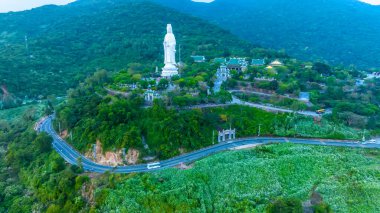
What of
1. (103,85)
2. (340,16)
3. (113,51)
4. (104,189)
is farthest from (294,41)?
(104,189)

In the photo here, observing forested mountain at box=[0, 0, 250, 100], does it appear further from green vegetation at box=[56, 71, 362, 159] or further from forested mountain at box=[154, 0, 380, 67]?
forested mountain at box=[154, 0, 380, 67]

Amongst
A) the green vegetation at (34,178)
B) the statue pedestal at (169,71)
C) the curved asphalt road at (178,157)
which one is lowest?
the green vegetation at (34,178)

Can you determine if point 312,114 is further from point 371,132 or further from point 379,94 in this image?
point 379,94

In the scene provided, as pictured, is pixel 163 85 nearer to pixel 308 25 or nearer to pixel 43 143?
pixel 43 143

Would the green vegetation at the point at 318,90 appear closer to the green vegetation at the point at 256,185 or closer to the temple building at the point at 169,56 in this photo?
the green vegetation at the point at 256,185

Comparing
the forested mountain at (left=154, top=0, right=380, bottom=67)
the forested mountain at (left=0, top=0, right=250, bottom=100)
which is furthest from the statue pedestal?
the forested mountain at (left=154, top=0, right=380, bottom=67)

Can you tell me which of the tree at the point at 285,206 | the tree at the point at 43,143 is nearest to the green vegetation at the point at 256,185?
the tree at the point at 285,206

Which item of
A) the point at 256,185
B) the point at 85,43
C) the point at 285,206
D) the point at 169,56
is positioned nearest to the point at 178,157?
the point at 256,185
